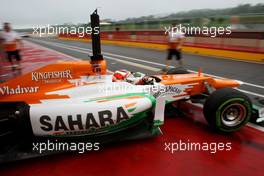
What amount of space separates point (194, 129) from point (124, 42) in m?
20.9

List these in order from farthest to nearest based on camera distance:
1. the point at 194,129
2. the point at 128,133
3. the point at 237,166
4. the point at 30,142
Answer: the point at 194,129 < the point at 128,133 < the point at 30,142 < the point at 237,166

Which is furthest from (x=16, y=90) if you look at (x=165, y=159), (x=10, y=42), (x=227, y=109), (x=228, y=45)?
(x=228, y=45)

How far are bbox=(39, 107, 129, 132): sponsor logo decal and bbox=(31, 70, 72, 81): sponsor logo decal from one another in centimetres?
62

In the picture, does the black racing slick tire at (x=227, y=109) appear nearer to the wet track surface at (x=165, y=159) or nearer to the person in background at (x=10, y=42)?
the wet track surface at (x=165, y=159)

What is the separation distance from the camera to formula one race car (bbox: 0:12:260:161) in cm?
357

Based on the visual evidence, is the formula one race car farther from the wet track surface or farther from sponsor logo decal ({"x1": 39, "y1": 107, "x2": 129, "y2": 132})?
the wet track surface

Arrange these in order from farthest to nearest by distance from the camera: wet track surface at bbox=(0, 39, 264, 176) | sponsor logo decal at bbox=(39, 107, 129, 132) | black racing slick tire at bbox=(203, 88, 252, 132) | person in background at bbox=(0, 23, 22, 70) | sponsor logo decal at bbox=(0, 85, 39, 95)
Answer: person in background at bbox=(0, 23, 22, 70)
black racing slick tire at bbox=(203, 88, 252, 132)
sponsor logo decal at bbox=(0, 85, 39, 95)
sponsor logo decal at bbox=(39, 107, 129, 132)
wet track surface at bbox=(0, 39, 264, 176)

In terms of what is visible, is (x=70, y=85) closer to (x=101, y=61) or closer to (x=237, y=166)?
(x=101, y=61)

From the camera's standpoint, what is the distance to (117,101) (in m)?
3.77

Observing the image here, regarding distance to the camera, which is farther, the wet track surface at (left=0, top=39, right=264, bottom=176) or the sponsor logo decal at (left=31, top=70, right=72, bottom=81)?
the sponsor logo decal at (left=31, top=70, right=72, bottom=81)

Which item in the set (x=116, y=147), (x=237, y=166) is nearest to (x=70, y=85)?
(x=116, y=147)

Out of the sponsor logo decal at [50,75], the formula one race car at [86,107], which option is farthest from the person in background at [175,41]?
the sponsor logo decal at [50,75]

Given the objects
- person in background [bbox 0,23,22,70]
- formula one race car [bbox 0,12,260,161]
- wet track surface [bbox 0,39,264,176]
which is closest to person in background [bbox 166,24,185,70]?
person in background [bbox 0,23,22,70]

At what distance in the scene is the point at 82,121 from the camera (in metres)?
3.62
